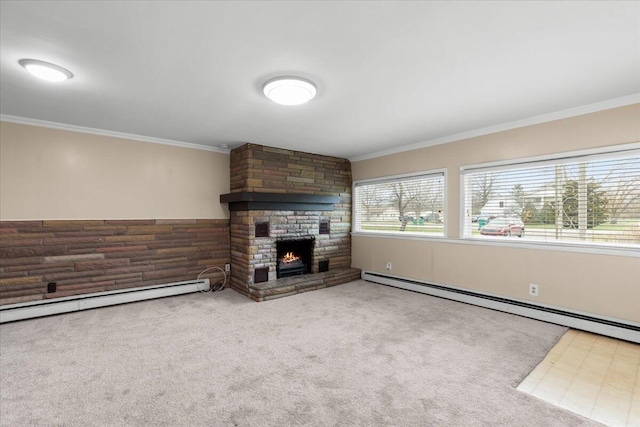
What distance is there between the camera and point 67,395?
196 centimetres

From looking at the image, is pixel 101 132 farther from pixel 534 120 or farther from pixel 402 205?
pixel 534 120

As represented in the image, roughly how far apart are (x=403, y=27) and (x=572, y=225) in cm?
298

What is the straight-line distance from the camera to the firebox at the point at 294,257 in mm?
4863

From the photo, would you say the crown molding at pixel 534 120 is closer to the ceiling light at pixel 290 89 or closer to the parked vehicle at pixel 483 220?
the parked vehicle at pixel 483 220

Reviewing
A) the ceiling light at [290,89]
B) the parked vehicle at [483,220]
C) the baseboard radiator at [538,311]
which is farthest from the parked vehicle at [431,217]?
the ceiling light at [290,89]

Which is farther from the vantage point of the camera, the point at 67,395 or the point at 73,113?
the point at 73,113

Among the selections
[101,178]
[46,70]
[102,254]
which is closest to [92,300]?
[102,254]

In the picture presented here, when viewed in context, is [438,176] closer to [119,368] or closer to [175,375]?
[175,375]

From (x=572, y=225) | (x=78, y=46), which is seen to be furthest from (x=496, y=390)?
(x=78, y=46)

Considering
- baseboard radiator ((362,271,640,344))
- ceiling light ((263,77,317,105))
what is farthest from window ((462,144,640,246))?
ceiling light ((263,77,317,105))

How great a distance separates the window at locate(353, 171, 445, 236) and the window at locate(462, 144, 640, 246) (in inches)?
19.1

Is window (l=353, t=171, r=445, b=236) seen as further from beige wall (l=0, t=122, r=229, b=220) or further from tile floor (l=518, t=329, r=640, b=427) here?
beige wall (l=0, t=122, r=229, b=220)

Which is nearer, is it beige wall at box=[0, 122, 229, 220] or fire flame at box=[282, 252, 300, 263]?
beige wall at box=[0, 122, 229, 220]

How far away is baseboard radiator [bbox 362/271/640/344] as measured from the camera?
284 centimetres
